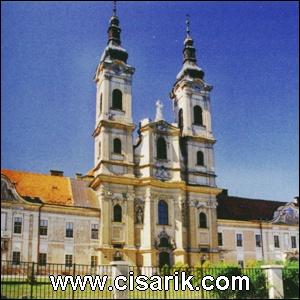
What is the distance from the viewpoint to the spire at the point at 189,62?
4391cm

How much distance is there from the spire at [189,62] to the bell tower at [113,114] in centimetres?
614

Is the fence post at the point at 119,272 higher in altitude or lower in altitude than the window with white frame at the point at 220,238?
lower

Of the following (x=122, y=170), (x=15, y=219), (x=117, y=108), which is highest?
(x=117, y=108)

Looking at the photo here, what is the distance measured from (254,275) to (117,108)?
73.8ft

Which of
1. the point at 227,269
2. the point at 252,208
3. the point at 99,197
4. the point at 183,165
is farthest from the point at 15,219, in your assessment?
the point at 252,208

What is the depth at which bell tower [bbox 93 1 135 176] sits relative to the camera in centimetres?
3750

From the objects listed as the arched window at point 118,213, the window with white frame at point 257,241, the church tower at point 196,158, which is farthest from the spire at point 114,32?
the window with white frame at point 257,241

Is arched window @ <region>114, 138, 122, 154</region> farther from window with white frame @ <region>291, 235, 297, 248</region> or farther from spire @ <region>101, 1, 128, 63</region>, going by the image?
window with white frame @ <region>291, 235, 297, 248</region>

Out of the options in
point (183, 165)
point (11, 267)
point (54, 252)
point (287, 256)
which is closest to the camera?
point (11, 267)

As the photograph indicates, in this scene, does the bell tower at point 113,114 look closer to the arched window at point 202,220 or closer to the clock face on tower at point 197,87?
the clock face on tower at point 197,87

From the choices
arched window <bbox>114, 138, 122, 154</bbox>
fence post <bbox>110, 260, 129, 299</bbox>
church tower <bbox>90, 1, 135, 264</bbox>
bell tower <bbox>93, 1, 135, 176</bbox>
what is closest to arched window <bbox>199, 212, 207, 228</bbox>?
church tower <bbox>90, 1, 135, 264</bbox>

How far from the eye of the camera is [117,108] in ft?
129

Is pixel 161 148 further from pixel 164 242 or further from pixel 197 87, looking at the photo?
pixel 164 242

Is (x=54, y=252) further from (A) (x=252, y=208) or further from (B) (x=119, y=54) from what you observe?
(A) (x=252, y=208)
